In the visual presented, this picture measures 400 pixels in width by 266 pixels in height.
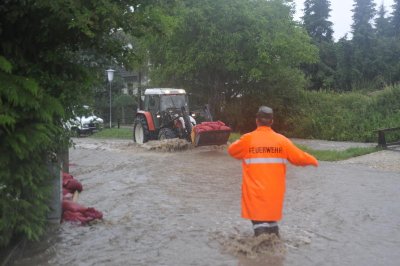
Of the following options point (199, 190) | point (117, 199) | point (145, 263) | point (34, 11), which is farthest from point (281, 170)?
point (199, 190)

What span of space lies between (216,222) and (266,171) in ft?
8.64

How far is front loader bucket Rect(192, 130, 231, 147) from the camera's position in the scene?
1988cm

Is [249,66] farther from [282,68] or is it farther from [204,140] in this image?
[204,140]

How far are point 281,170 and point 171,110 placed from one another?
16.3 metres

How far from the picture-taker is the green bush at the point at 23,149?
518 cm

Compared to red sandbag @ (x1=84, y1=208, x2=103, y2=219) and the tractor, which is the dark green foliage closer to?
the tractor

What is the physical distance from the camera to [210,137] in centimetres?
2005

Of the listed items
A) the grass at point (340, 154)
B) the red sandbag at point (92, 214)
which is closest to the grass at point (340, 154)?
the grass at point (340, 154)

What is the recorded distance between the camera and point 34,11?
235 inches

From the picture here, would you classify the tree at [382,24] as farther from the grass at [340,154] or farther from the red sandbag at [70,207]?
the red sandbag at [70,207]

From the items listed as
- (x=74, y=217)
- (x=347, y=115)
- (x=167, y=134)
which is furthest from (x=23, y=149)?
(x=347, y=115)

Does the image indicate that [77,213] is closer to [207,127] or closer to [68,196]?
[68,196]

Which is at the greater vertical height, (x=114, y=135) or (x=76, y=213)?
(x=114, y=135)

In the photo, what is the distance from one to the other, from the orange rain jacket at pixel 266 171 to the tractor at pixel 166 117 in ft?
44.5
